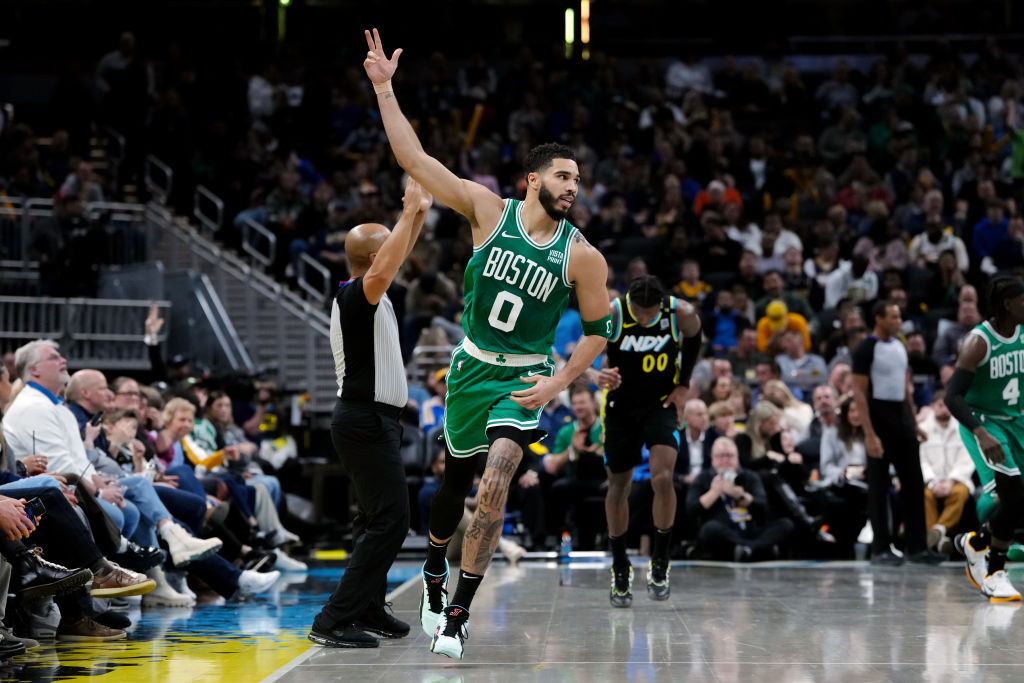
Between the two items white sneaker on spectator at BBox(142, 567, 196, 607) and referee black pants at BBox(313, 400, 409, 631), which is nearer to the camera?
referee black pants at BBox(313, 400, 409, 631)

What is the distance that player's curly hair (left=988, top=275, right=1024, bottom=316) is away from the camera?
26.1 feet

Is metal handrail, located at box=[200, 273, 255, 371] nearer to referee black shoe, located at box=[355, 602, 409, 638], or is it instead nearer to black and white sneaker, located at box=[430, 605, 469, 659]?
referee black shoe, located at box=[355, 602, 409, 638]

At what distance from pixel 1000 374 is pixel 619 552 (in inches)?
104

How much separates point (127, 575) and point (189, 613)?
1028mm

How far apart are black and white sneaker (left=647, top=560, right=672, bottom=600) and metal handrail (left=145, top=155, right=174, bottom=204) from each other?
11148 millimetres

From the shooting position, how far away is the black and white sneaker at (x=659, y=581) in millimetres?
7871

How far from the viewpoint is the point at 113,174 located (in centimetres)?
1750

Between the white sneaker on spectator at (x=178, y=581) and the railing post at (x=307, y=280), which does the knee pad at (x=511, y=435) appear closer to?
the white sneaker on spectator at (x=178, y=581)

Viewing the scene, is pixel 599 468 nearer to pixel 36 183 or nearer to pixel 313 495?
pixel 313 495

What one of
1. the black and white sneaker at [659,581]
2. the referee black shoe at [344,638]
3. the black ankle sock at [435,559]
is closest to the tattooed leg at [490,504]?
the black ankle sock at [435,559]

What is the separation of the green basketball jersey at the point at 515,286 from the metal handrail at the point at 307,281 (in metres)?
9.57

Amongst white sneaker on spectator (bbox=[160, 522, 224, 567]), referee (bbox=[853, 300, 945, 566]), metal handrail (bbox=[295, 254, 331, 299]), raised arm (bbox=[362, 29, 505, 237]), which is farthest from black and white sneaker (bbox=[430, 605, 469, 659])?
metal handrail (bbox=[295, 254, 331, 299])

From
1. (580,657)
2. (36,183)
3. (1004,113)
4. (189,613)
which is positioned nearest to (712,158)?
(1004,113)

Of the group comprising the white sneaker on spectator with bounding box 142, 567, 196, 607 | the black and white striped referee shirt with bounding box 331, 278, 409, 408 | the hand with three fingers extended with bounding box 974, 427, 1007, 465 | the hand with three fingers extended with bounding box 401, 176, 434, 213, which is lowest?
the white sneaker on spectator with bounding box 142, 567, 196, 607
